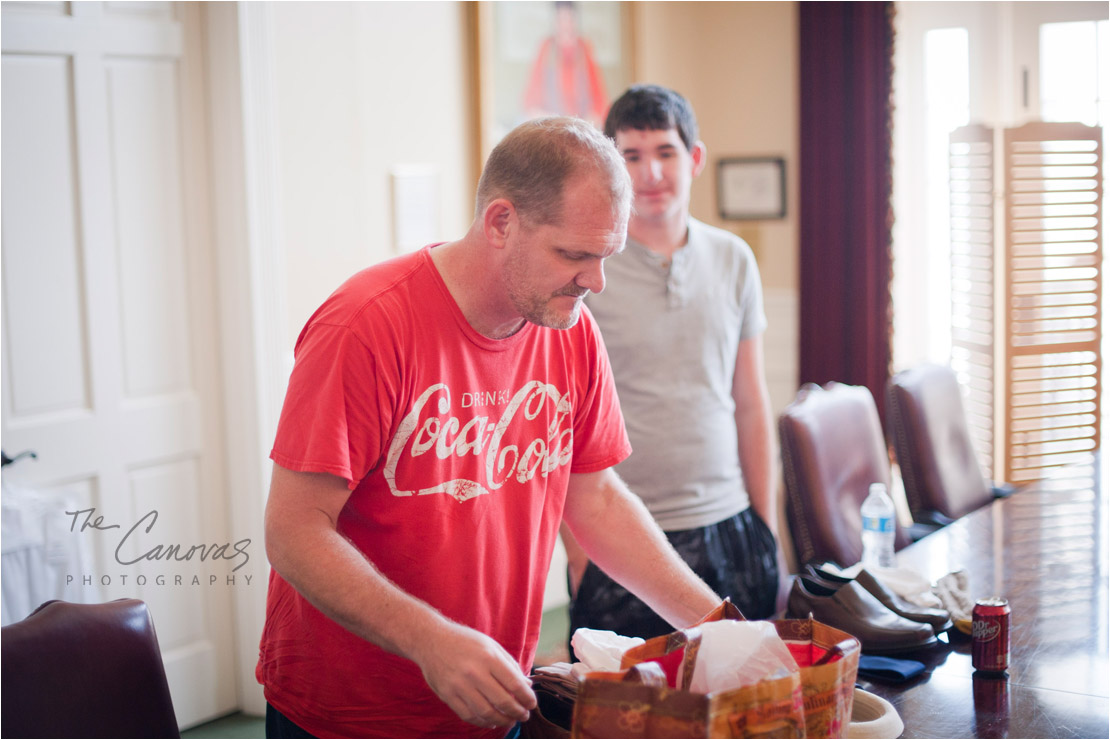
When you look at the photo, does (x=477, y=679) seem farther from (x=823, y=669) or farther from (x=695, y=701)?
(x=823, y=669)

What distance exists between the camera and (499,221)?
1.42 m

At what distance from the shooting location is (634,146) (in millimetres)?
2311

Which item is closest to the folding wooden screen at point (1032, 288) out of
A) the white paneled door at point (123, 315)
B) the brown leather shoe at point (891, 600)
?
the brown leather shoe at point (891, 600)

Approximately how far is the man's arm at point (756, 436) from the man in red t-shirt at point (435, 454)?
102 centimetres

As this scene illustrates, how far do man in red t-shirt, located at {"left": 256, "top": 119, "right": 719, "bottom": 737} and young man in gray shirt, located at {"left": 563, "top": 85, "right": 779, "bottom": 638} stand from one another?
0.72m

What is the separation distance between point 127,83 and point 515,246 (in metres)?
2.03

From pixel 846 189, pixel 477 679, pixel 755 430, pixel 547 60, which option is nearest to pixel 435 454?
pixel 477 679

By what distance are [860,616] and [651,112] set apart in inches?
44.8

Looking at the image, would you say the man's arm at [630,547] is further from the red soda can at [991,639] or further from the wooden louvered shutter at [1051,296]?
the wooden louvered shutter at [1051,296]

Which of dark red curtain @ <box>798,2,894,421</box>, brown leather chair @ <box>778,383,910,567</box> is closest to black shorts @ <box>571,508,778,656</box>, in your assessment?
brown leather chair @ <box>778,383,910,567</box>

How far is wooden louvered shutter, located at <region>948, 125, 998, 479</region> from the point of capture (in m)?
3.96

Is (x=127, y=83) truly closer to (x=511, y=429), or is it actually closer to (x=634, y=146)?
(x=634, y=146)

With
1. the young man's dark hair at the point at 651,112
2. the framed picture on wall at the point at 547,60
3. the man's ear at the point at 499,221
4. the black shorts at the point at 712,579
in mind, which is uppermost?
the framed picture on wall at the point at 547,60

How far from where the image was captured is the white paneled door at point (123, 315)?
9.11 feet
